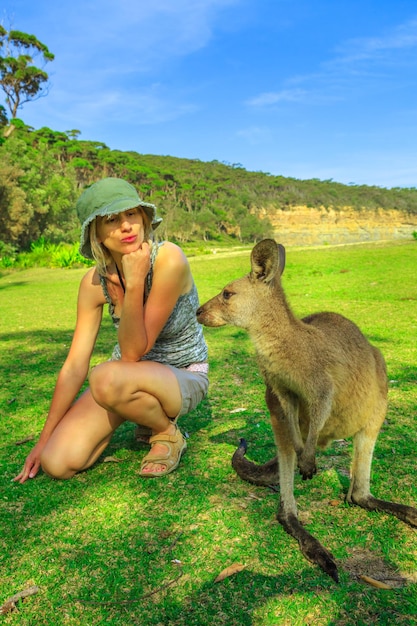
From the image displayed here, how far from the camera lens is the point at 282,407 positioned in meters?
2.11

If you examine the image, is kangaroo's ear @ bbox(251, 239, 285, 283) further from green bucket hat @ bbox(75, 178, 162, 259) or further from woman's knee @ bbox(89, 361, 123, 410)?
woman's knee @ bbox(89, 361, 123, 410)

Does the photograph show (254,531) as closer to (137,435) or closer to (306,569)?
(306,569)

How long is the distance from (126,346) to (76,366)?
355 mm

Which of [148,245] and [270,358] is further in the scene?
[148,245]

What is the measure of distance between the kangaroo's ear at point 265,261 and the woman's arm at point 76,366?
922 mm

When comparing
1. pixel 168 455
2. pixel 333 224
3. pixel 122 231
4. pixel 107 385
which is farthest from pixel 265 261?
pixel 333 224

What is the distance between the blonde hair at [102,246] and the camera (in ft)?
8.18

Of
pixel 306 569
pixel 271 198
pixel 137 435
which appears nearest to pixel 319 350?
pixel 306 569

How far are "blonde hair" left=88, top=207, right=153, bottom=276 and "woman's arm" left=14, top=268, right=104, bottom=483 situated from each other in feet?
0.61

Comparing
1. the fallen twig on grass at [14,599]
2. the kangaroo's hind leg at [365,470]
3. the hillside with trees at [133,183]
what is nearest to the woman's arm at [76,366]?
the fallen twig on grass at [14,599]

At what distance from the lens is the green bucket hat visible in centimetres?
233

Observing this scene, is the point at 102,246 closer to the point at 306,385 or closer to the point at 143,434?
the point at 143,434

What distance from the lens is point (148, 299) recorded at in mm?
2580

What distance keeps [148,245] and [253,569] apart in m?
1.52
